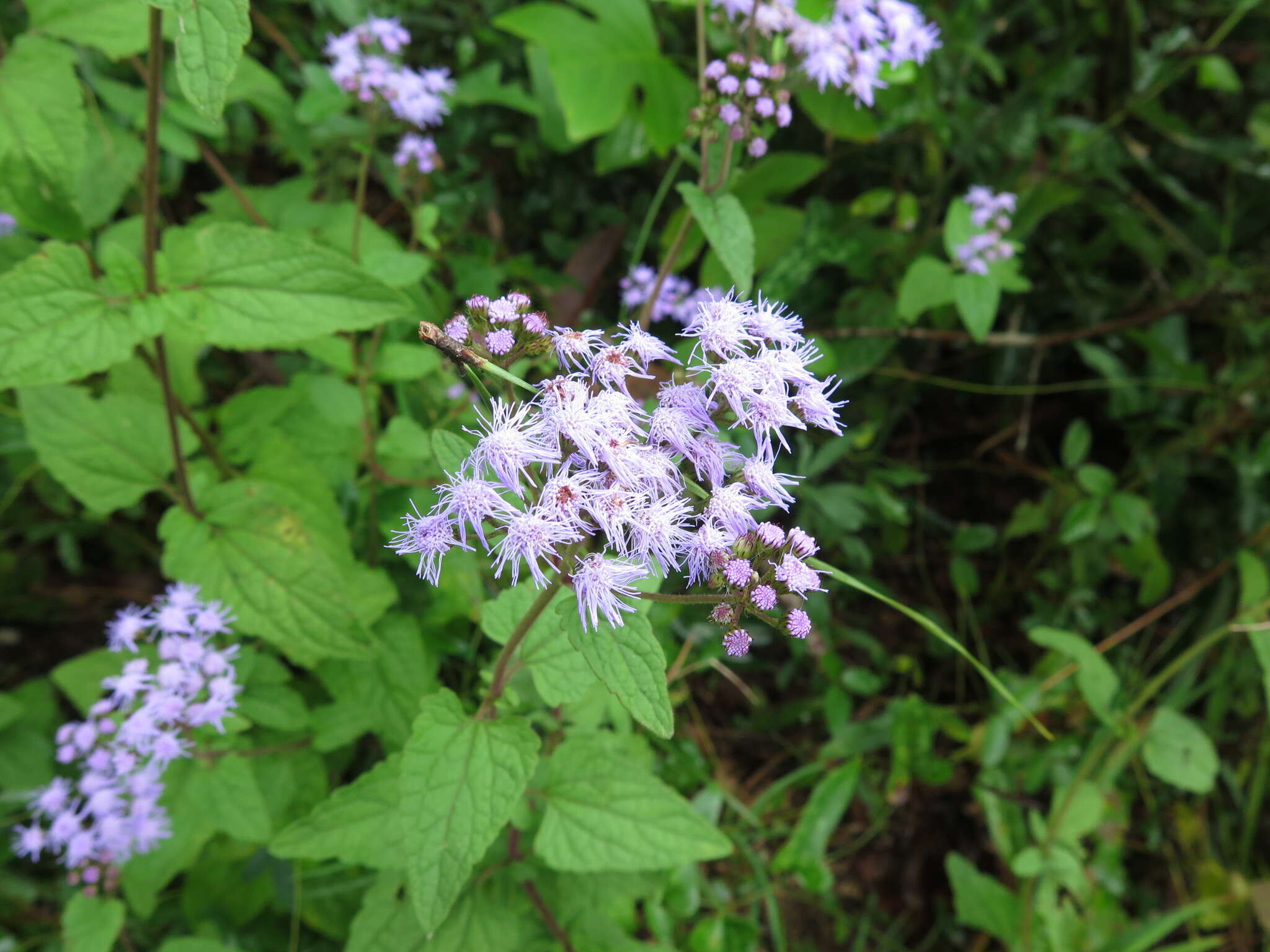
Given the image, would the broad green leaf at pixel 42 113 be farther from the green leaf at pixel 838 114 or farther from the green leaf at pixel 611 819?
the green leaf at pixel 838 114

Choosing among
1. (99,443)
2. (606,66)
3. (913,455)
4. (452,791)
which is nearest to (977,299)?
(913,455)

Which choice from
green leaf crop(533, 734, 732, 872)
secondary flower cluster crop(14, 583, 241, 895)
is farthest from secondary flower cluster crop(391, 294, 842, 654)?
secondary flower cluster crop(14, 583, 241, 895)

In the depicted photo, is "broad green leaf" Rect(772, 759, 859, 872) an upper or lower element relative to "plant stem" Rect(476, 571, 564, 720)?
lower

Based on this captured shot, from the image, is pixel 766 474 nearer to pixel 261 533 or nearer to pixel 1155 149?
pixel 261 533

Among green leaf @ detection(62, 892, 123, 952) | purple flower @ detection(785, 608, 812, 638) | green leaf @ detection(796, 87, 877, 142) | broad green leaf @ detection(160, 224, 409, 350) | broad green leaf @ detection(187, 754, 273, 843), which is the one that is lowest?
green leaf @ detection(62, 892, 123, 952)

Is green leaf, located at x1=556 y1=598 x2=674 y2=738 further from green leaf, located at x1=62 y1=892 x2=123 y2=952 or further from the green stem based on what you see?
green leaf, located at x1=62 y1=892 x2=123 y2=952

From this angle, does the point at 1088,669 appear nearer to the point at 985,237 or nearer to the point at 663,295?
the point at 985,237
